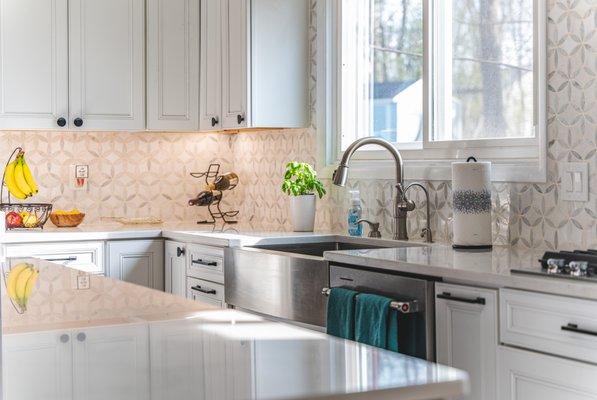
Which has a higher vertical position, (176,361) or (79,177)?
(79,177)

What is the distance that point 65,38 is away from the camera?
15.7 ft

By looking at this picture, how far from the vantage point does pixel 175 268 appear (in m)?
4.58

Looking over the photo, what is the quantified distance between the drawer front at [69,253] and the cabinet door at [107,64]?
69 cm

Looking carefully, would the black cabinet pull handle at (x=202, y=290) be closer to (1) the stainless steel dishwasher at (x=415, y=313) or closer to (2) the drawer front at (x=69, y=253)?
(2) the drawer front at (x=69, y=253)

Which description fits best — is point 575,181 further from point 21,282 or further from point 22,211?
point 22,211

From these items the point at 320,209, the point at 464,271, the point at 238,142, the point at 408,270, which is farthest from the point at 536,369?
the point at 238,142

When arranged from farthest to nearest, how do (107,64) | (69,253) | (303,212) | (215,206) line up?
(215,206), (107,64), (69,253), (303,212)

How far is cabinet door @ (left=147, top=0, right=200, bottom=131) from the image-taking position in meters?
5.02

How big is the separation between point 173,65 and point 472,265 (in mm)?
2745

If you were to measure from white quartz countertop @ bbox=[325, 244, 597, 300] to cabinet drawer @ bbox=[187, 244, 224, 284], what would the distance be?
0.96 metres

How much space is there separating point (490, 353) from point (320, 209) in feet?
6.72

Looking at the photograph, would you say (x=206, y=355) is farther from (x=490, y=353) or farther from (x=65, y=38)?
(x=65, y=38)

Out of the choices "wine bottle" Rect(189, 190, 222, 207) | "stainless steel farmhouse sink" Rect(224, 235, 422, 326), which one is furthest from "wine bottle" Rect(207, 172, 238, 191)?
"stainless steel farmhouse sink" Rect(224, 235, 422, 326)

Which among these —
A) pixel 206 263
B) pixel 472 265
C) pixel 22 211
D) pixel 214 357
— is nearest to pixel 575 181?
pixel 472 265
